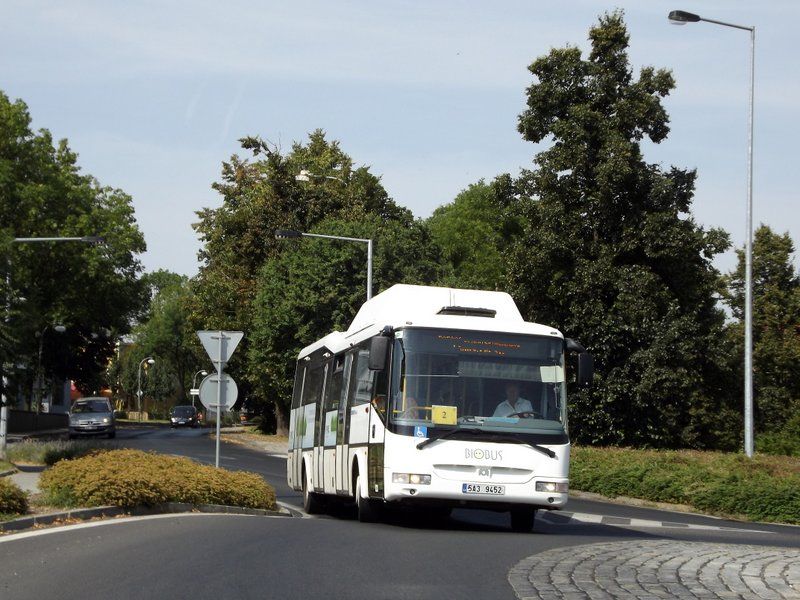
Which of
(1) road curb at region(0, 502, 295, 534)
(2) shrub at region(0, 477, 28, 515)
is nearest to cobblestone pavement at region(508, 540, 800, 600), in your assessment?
(1) road curb at region(0, 502, 295, 534)

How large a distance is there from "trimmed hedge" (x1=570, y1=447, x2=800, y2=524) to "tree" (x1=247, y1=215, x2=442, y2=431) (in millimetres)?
19039

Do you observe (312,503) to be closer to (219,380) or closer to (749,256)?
(219,380)

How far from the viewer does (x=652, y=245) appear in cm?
4259

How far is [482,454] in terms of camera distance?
1658 cm

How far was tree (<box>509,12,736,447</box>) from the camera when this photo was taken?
42062 millimetres

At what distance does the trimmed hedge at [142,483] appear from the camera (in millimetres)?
16766

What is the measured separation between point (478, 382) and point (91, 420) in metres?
43.0

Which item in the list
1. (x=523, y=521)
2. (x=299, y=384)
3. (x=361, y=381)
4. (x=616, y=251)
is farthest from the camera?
(x=616, y=251)

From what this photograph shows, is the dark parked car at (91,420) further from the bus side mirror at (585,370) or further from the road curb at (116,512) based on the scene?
the bus side mirror at (585,370)

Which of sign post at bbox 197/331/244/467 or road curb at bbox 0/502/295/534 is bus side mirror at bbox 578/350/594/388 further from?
sign post at bbox 197/331/244/467

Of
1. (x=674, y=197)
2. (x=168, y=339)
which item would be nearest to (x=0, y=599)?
(x=674, y=197)

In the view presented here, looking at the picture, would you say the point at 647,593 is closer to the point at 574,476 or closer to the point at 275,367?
the point at 574,476

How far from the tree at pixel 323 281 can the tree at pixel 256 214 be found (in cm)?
334

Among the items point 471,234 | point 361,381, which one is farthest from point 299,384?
point 471,234
